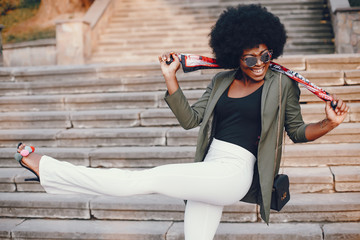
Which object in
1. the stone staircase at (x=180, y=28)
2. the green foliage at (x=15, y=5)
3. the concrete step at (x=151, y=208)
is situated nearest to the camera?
the concrete step at (x=151, y=208)

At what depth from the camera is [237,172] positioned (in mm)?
2141

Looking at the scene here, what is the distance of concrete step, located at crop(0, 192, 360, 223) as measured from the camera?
139 inches

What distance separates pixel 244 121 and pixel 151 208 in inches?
71.3

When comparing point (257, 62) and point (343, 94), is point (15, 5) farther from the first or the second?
point (257, 62)

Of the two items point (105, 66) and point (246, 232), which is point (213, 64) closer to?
point (246, 232)

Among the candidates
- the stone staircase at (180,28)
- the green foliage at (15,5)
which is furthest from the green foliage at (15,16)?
the stone staircase at (180,28)

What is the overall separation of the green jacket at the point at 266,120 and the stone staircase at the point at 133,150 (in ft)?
4.08

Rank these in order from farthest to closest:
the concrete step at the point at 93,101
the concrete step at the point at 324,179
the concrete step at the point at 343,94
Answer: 1. the concrete step at the point at 93,101
2. the concrete step at the point at 343,94
3. the concrete step at the point at 324,179

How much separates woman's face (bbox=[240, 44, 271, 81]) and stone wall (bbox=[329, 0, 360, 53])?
6.47m

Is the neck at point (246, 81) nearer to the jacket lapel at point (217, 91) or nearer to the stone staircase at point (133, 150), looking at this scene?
the jacket lapel at point (217, 91)

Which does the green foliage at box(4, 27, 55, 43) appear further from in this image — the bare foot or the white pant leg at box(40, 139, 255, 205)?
the white pant leg at box(40, 139, 255, 205)

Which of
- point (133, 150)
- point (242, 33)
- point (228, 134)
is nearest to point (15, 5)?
point (133, 150)

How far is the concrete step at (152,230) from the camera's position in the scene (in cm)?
334

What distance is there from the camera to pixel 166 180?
2035 millimetres
